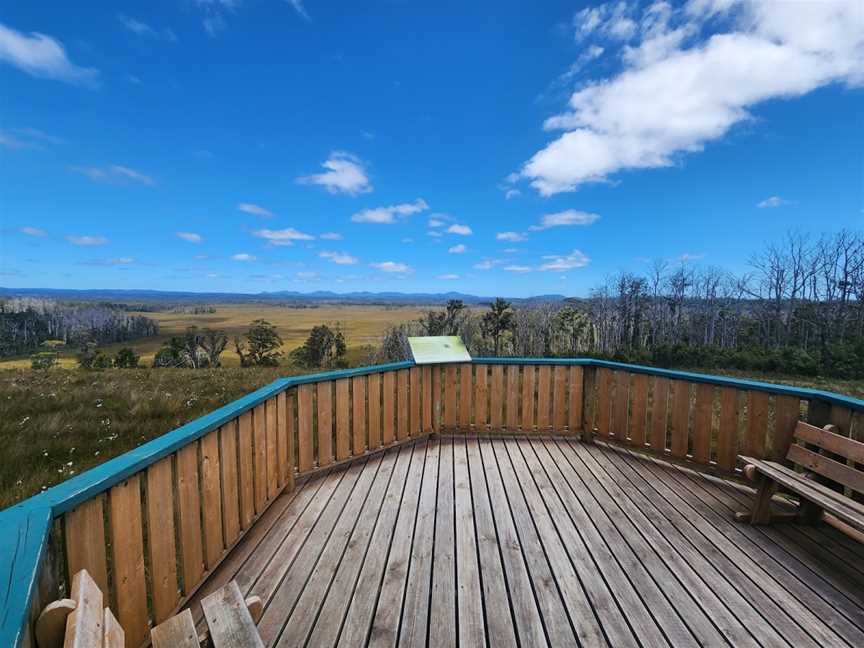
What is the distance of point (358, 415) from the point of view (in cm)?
367

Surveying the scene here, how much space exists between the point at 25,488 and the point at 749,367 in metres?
26.3

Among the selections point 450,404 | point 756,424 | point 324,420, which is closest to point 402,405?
point 450,404

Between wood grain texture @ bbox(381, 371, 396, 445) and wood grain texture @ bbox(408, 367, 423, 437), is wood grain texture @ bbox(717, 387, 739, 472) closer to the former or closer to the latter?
wood grain texture @ bbox(408, 367, 423, 437)

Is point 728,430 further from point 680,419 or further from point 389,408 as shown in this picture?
point 389,408

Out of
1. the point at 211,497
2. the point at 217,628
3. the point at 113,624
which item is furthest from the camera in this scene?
the point at 211,497

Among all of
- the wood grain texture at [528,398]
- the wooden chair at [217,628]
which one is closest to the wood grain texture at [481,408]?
the wood grain texture at [528,398]

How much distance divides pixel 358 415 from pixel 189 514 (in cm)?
182

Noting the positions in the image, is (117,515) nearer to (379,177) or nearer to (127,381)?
(127,381)

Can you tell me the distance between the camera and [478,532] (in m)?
2.53

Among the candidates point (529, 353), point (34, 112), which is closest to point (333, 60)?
point (34, 112)

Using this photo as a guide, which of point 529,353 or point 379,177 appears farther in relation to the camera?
point 529,353

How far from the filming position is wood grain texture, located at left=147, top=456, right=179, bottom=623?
5.50 feet

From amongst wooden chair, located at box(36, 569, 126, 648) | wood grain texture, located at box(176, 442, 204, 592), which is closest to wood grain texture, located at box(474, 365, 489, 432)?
wood grain texture, located at box(176, 442, 204, 592)

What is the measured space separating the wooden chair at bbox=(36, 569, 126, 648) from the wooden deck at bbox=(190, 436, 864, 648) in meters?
1.04
